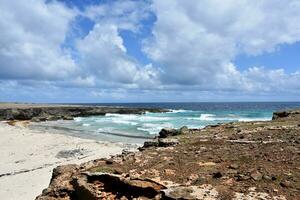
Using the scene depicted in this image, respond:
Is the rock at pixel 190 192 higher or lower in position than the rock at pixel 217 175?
lower

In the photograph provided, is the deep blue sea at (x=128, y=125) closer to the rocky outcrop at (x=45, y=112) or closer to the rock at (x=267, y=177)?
the rocky outcrop at (x=45, y=112)

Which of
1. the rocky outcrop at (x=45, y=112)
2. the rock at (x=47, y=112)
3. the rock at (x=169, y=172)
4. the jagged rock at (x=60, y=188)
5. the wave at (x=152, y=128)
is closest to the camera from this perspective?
the rock at (x=169, y=172)

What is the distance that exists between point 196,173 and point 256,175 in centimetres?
141

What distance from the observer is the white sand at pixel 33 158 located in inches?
766

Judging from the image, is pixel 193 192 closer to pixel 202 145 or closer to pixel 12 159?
pixel 202 145

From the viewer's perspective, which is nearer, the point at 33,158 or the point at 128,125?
the point at 33,158

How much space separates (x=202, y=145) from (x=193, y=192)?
4364 millimetres

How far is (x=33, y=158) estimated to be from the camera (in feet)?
93.8

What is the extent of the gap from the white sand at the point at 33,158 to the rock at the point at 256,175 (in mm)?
11564

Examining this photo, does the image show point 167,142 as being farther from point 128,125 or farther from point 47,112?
point 47,112

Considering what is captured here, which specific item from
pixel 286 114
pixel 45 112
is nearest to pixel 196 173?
pixel 286 114

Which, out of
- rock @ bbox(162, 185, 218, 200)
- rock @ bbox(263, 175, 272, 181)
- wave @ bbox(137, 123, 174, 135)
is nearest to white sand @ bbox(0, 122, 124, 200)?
rock @ bbox(162, 185, 218, 200)

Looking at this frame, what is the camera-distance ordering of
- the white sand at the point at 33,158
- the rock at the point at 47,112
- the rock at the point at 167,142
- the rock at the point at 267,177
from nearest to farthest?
1. the rock at the point at 267,177
2. the rock at the point at 167,142
3. the white sand at the point at 33,158
4. the rock at the point at 47,112

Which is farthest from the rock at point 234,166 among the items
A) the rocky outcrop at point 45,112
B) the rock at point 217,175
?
the rocky outcrop at point 45,112
